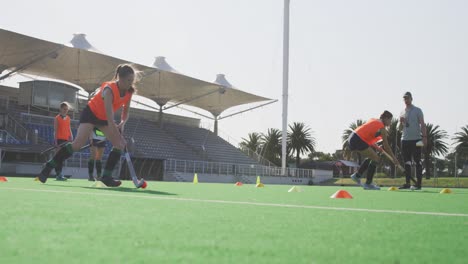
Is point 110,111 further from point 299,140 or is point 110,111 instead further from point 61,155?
point 299,140

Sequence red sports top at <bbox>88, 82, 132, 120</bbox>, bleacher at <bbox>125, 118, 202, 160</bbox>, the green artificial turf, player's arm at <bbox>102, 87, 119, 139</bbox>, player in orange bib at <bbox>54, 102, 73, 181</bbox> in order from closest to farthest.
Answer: the green artificial turf < player's arm at <bbox>102, 87, 119, 139</bbox> < red sports top at <bbox>88, 82, 132, 120</bbox> < player in orange bib at <bbox>54, 102, 73, 181</bbox> < bleacher at <bbox>125, 118, 202, 160</bbox>

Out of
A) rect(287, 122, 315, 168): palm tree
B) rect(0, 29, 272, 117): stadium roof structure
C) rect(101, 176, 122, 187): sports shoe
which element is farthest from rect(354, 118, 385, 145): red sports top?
rect(287, 122, 315, 168): palm tree

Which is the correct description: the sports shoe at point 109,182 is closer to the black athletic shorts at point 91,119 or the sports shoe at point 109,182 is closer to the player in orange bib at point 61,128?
the black athletic shorts at point 91,119

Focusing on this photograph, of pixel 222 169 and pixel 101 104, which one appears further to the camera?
pixel 222 169

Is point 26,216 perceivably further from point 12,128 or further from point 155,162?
point 155,162

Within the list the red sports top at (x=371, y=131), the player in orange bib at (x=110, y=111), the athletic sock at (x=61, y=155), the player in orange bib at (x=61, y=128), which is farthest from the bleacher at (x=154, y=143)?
the player in orange bib at (x=110, y=111)

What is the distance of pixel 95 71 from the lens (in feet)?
119

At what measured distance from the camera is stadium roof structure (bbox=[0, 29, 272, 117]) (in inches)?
1216

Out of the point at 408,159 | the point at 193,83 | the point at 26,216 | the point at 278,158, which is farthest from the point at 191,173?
the point at 278,158

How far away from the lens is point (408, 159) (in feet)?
34.3

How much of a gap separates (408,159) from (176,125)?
37670 millimetres

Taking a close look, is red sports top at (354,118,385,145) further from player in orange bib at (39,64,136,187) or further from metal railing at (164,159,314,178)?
metal railing at (164,159,314,178)

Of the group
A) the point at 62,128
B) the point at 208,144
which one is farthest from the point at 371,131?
the point at 208,144

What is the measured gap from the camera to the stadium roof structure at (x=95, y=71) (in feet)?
101
